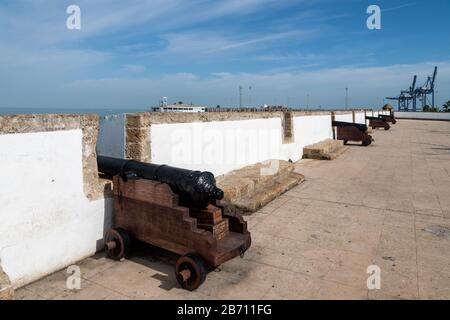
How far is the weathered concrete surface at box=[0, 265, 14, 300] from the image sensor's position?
108 inches

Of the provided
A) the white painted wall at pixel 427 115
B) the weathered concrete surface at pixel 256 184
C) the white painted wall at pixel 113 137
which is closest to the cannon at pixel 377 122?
the weathered concrete surface at pixel 256 184

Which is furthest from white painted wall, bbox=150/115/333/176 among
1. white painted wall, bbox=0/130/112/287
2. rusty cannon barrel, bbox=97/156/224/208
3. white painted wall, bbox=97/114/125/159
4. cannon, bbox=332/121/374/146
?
cannon, bbox=332/121/374/146

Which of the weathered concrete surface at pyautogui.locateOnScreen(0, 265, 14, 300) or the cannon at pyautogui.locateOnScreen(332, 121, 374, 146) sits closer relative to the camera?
the weathered concrete surface at pyautogui.locateOnScreen(0, 265, 14, 300)

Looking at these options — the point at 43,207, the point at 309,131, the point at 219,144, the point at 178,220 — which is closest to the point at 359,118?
the point at 309,131

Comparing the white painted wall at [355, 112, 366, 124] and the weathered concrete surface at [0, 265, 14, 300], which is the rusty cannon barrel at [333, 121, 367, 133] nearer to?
the white painted wall at [355, 112, 366, 124]

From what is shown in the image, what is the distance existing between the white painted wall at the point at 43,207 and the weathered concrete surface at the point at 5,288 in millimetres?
198

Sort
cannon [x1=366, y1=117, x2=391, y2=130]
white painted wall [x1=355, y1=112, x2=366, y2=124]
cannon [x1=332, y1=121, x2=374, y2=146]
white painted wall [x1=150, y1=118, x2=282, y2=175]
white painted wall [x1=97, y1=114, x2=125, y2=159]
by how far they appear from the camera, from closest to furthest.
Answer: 1. white painted wall [x1=97, y1=114, x2=125, y2=159]
2. white painted wall [x1=150, y1=118, x2=282, y2=175]
3. cannon [x1=332, y1=121, x2=374, y2=146]
4. white painted wall [x1=355, y1=112, x2=366, y2=124]
5. cannon [x1=366, y1=117, x2=391, y2=130]

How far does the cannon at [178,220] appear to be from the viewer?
309 centimetres

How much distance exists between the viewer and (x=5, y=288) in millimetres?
2766

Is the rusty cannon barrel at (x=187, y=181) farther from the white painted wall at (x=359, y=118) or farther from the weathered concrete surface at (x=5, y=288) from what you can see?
the white painted wall at (x=359, y=118)

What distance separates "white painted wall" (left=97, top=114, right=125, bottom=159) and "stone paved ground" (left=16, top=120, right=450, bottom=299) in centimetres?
158

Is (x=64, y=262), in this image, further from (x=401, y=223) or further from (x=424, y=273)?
(x=401, y=223)

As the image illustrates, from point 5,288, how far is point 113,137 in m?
2.47

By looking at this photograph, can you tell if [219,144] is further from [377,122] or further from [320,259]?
[377,122]
